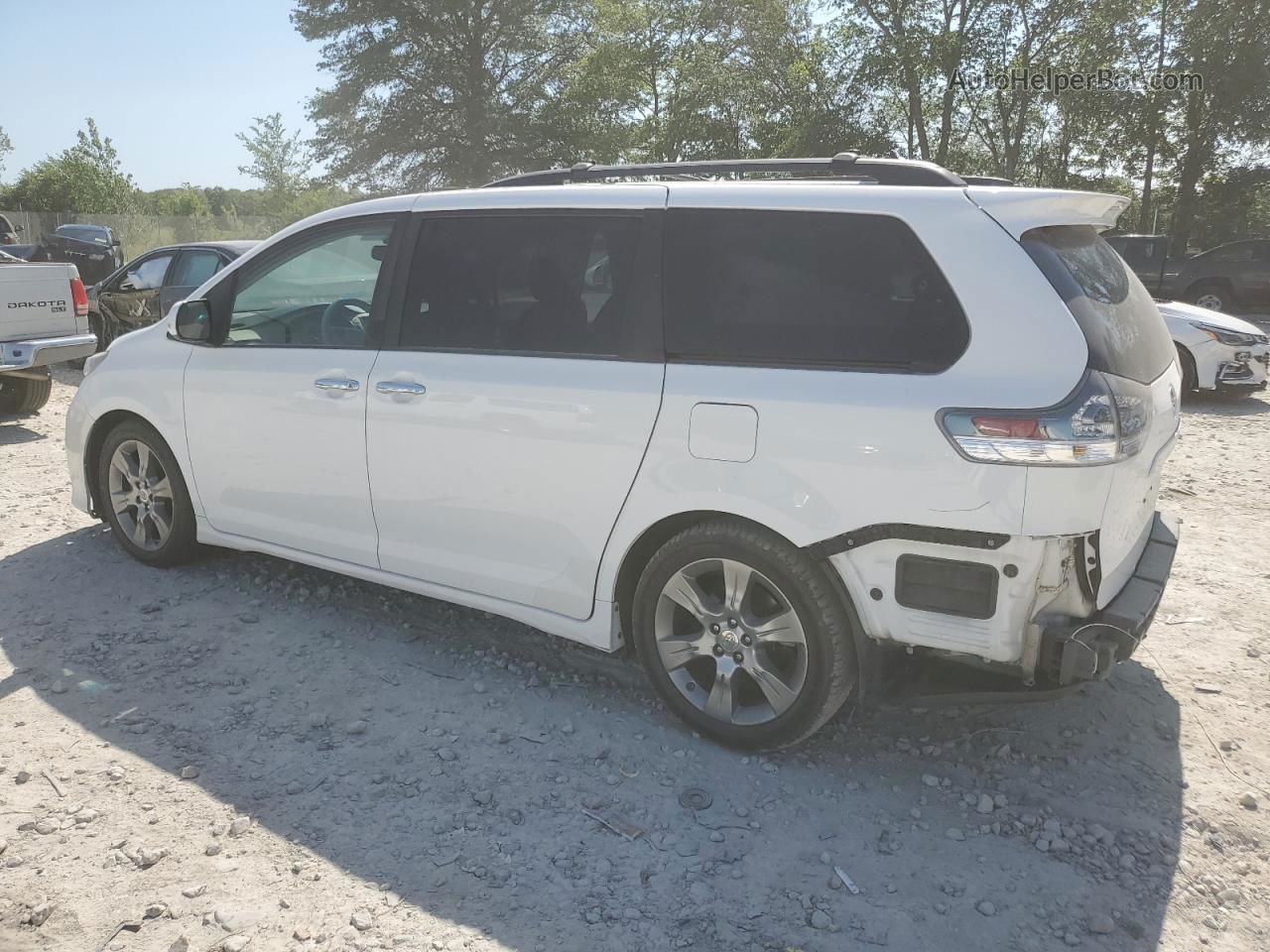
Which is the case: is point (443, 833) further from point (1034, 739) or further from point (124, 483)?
point (124, 483)

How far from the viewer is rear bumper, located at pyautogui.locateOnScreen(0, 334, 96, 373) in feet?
26.9

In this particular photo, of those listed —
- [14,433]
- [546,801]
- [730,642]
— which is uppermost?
[730,642]

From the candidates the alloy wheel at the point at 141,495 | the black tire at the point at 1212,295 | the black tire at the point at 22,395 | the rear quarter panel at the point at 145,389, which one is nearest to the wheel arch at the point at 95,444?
the rear quarter panel at the point at 145,389

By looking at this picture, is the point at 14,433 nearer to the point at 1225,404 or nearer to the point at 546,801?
the point at 546,801

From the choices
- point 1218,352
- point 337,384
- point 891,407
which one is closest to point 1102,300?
point 891,407

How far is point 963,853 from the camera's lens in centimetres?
287

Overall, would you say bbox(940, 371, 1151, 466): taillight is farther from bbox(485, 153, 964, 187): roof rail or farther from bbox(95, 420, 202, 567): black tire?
bbox(95, 420, 202, 567): black tire

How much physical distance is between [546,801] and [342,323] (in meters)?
2.22

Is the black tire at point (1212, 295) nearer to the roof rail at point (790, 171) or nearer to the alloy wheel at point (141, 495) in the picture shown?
the roof rail at point (790, 171)

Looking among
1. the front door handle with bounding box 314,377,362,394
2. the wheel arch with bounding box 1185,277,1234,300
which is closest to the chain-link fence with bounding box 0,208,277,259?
the wheel arch with bounding box 1185,277,1234,300

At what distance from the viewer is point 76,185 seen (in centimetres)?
4181

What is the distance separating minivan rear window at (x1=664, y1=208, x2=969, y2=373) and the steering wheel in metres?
1.47

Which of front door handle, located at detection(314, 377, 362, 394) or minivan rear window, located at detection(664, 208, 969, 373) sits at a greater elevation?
minivan rear window, located at detection(664, 208, 969, 373)

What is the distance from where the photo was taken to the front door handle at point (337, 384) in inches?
155
